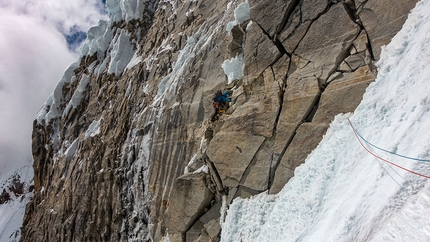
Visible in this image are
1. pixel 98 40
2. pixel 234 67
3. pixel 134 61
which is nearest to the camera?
pixel 234 67

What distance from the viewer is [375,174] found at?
239 inches

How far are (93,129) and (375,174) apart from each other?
Answer: 1110 inches

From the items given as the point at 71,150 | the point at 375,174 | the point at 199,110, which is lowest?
A: the point at 375,174

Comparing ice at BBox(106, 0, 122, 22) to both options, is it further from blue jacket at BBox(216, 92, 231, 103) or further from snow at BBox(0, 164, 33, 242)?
snow at BBox(0, 164, 33, 242)

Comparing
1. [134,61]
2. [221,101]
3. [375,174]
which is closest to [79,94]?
[134,61]

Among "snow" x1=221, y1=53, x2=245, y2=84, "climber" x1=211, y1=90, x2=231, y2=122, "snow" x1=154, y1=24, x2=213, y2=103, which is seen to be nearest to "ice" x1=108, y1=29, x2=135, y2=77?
"snow" x1=154, y1=24, x2=213, y2=103

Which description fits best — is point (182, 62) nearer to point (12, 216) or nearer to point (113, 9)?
point (113, 9)

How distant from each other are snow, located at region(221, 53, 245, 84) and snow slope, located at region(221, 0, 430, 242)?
618cm

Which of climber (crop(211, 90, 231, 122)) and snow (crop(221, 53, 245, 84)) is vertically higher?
snow (crop(221, 53, 245, 84))

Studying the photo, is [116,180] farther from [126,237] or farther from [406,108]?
[406,108]

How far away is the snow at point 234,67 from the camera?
518 inches

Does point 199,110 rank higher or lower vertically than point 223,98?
lower

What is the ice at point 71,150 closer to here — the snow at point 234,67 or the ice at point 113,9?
the ice at point 113,9

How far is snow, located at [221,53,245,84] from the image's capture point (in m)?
13.1
